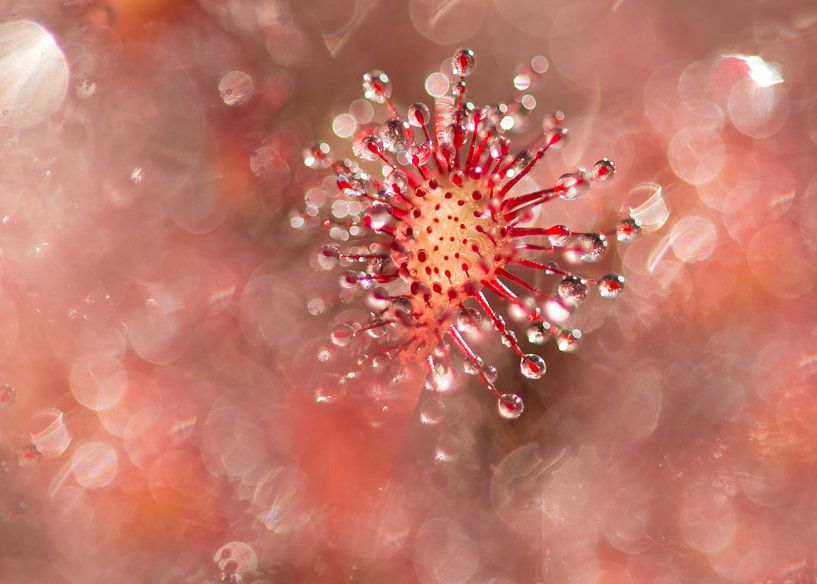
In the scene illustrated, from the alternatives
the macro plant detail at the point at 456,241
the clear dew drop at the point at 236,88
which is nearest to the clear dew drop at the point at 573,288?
the macro plant detail at the point at 456,241

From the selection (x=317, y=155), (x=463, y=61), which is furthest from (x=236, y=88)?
(x=463, y=61)

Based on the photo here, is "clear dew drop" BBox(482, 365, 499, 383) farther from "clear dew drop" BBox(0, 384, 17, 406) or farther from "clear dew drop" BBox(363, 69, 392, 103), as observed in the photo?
"clear dew drop" BBox(0, 384, 17, 406)

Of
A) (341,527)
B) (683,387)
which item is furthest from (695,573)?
(341,527)

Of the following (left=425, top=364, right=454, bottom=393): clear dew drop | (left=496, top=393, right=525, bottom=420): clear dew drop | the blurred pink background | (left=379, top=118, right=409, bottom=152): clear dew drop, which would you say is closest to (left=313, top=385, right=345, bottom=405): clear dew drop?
the blurred pink background

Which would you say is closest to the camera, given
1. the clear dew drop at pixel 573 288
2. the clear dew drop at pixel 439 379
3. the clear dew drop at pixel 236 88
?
the clear dew drop at pixel 573 288

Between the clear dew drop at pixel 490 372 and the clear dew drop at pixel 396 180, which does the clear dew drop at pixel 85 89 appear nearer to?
the clear dew drop at pixel 396 180
